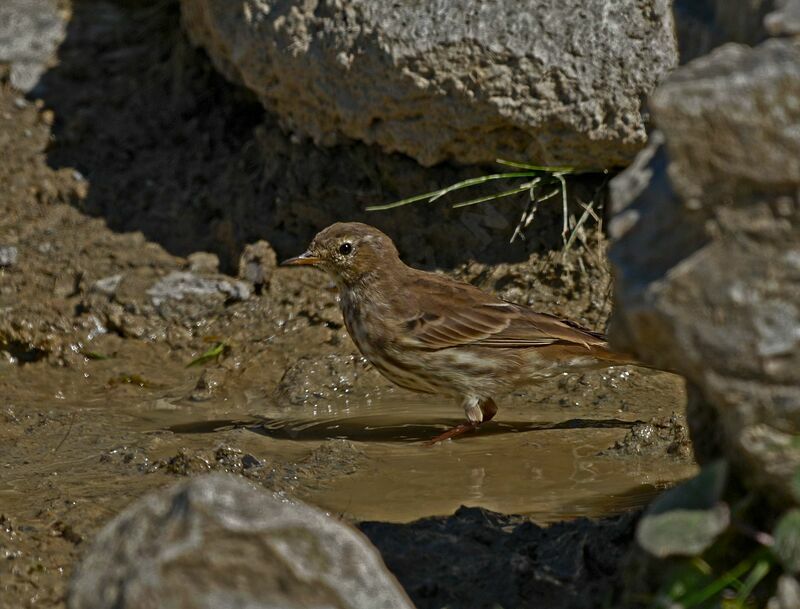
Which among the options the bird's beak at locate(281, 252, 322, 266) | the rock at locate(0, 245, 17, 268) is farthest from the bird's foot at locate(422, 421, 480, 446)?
the rock at locate(0, 245, 17, 268)

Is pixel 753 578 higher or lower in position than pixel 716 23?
lower

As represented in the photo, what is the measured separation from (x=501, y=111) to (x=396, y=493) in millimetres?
2588

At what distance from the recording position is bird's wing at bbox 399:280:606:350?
7133mm

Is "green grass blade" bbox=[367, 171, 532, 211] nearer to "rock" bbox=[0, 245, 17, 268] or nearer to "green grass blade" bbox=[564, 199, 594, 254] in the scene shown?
"green grass blade" bbox=[564, 199, 594, 254]

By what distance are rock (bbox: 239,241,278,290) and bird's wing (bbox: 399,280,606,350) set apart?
132cm

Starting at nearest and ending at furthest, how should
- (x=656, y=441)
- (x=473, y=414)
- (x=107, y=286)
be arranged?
(x=656, y=441) → (x=473, y=414) → (x=107, y=286)

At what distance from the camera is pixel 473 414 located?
7.08 m

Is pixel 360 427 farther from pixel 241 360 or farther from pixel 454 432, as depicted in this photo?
pixel 241 360

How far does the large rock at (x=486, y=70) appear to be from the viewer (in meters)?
7.12

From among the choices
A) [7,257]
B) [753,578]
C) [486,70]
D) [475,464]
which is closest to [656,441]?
[475,464]

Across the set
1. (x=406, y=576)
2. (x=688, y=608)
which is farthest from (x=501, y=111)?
(x=688, y=608)

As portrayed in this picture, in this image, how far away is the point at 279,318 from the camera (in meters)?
8.12

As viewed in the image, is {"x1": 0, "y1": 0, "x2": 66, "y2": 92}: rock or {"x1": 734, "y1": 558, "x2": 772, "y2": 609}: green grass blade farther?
{"x1": 0, "y1": 0, "x2": 66, "y2": 92}: rock

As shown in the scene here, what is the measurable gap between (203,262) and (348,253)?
1.48 meters
